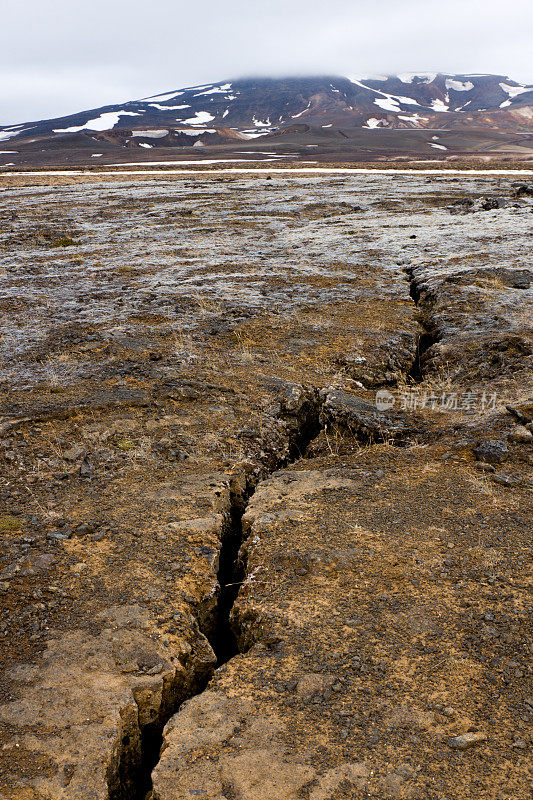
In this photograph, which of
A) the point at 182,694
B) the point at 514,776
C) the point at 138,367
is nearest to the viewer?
the point at 514,776

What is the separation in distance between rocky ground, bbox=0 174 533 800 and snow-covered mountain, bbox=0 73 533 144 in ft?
359

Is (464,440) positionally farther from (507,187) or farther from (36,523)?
(507,187)

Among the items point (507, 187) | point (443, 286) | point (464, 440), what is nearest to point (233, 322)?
point (443, 286)

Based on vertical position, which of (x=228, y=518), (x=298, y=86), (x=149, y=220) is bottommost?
(x=228, y=518)

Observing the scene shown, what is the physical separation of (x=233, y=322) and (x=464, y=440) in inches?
193

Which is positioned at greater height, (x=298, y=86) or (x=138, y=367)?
(x=298, y=86)

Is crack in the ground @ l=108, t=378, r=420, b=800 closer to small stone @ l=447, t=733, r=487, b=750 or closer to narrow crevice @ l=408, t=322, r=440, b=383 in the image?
small stone @ l=447, t=733, r=487, b=750

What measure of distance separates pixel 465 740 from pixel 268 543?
2.07 m

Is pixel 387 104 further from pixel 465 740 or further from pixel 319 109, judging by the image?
pixel 465 740

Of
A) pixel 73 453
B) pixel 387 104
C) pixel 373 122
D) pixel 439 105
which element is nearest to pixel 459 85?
pixel 439 105

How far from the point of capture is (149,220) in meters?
20.5

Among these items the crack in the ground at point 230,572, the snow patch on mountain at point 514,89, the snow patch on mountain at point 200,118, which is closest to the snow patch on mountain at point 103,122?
the snow patch on mountain at point 200,118

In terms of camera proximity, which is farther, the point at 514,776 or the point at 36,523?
the point at 36,523

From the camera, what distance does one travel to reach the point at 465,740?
292cm
